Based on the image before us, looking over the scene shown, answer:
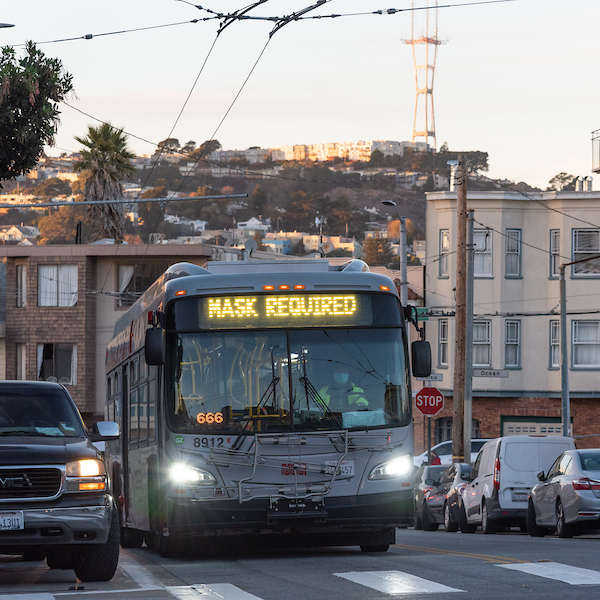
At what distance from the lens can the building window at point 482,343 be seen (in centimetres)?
4600

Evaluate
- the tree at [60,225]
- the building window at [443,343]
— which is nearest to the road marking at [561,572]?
the building window at [443,343]

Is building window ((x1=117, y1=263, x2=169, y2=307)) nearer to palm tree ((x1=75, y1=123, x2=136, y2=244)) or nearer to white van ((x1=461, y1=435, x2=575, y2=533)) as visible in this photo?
palm tree ((x1=75, y1=123, x2=136, y2=244))

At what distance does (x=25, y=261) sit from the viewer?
178 feet

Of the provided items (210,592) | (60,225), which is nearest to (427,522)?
(210,592)

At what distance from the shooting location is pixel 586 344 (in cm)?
4566

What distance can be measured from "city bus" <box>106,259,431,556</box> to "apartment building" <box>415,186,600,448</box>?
32.3m

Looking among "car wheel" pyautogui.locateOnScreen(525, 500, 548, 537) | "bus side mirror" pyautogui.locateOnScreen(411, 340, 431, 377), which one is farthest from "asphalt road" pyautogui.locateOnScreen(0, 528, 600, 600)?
"car wheel" pyautogui.locateOnScreen(525, 500, 548, 537)

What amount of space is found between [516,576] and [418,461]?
101 ft

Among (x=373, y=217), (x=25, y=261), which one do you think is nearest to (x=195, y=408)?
(x=25, y=261)

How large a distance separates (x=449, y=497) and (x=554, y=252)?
22552 mm

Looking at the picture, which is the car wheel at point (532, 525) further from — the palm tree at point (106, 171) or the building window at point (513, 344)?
the palm tree at point (106, 171)

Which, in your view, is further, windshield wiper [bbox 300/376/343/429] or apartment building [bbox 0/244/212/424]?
apartment building [bbox 0/244/212/424]

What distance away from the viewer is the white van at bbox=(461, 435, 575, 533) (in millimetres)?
22000

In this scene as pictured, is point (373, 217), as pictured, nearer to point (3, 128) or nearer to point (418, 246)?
point (418, 246)
